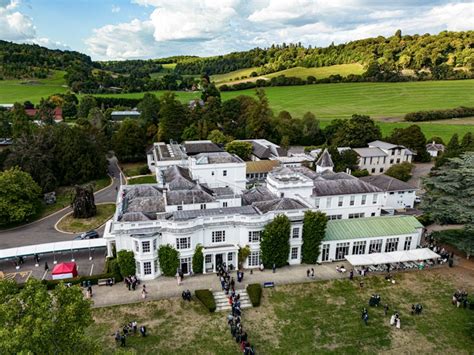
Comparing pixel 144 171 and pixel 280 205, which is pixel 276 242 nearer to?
pixel 280 205

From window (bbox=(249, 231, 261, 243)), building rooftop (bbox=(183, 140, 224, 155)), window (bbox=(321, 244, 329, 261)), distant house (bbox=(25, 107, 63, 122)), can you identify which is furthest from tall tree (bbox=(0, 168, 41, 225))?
distant house (bbox=(25, 107, 63, 122))

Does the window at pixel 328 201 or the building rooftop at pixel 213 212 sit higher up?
the building rooftop at pixel 213 212

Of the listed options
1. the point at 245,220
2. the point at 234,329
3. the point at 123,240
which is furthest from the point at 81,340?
the point at 245,220

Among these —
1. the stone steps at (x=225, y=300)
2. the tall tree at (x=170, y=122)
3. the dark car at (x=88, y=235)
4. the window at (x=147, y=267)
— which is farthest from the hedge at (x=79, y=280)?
the tall tree at (x=170, y=122)

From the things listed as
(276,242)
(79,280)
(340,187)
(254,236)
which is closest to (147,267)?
(79,280)

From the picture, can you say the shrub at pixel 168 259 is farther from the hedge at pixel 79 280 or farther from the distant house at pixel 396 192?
the distant house at pixel 396 192

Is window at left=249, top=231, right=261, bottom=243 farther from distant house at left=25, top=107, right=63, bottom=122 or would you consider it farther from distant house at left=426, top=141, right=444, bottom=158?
distant house at left=25, top=107, right=63, bottom=122
